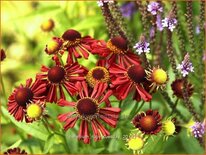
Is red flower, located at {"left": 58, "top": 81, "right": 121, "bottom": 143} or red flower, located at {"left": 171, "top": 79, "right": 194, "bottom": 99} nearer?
red flower, located at {"left": 58, "top": 81, "right": 121, "bottom": 143}

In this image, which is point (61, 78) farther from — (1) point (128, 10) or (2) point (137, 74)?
(1) point (128, 10)

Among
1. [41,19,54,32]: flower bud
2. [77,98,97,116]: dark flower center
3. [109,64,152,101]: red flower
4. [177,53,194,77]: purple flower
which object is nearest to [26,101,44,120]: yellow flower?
[77,98,97,116]: dark flower center

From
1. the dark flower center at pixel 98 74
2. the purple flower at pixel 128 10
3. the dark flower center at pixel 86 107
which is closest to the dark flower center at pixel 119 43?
the dark flower center at pixel 98 74

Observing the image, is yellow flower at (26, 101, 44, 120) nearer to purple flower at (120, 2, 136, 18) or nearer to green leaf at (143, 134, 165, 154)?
green leaf at (143, 134, 165, 154)

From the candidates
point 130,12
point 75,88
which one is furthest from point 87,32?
point 75,88

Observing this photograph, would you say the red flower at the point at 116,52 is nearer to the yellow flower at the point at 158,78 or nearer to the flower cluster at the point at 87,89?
the flower cluster at the point at 87,89

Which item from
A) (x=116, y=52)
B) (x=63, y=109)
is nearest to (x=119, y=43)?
(x=116, y=52)
